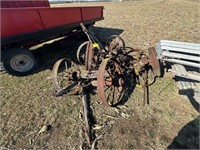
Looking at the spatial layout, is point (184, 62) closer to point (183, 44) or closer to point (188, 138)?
point (183, 44)

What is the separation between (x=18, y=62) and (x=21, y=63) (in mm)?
80

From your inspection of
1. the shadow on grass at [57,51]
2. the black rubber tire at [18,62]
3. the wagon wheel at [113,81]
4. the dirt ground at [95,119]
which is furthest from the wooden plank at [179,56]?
the black rubber tire at [18,62]

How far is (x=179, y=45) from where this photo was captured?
3.77 meters

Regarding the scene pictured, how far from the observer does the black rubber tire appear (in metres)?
4.09

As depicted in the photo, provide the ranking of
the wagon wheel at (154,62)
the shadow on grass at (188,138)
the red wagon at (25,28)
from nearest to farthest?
the shadow on grass at (188,138)
the wagon wheel at (154,62)
the red wagon at (25,28)

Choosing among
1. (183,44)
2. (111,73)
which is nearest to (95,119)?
(111,73)

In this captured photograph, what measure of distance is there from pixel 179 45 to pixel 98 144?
265cm

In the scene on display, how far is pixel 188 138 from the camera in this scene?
2721 mm

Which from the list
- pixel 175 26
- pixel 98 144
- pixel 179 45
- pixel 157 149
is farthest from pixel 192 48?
pixel 175 26

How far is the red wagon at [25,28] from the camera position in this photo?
12.7 ft

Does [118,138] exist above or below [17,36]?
below

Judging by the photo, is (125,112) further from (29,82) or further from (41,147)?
(29,82)

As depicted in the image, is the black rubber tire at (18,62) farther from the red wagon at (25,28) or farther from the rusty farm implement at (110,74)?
the rusty farm implement at (110,74)

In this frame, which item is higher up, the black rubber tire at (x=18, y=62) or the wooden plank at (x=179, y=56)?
the black rubber tire at (x=18, y=62)
